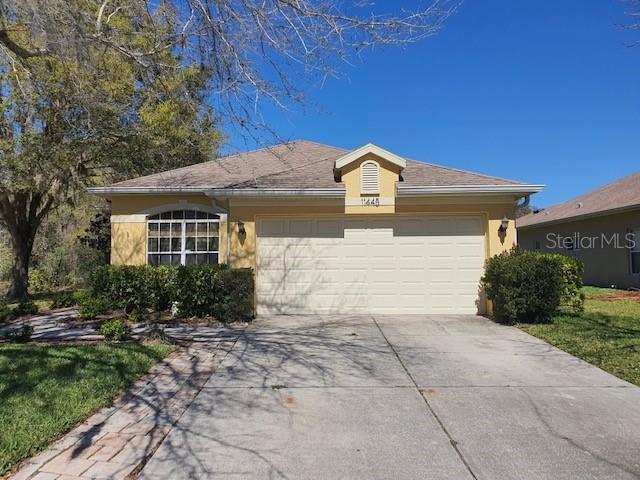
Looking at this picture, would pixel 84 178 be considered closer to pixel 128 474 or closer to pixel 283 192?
pixel 283 192

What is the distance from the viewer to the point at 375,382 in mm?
5836

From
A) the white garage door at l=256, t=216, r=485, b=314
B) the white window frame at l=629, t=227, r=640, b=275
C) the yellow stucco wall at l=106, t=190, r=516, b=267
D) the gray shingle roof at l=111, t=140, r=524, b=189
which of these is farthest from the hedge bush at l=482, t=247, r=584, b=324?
the white window frame at l=629, t=227, r=640, b=275

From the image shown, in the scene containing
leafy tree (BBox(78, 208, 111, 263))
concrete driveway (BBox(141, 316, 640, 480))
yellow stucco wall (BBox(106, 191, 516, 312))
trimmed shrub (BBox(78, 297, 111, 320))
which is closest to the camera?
concrete driveway (BBox(141, 316, 640, 480))

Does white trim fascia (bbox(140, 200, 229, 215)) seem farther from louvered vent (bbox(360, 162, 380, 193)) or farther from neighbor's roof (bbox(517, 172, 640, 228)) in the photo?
neighbor's roof (bbox(517, 172, 640, 228))

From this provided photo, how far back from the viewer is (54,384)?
5.40 metres

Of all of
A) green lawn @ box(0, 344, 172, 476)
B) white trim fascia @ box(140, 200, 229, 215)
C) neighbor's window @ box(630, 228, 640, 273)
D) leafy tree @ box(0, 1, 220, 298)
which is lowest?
green lawn @ box(0, 344, 172, 476)

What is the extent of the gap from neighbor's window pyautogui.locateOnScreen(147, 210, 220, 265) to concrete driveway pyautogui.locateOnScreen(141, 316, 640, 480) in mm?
5628

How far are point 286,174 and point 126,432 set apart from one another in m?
8.55

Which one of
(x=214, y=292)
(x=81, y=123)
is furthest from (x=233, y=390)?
(x=81, y=123)

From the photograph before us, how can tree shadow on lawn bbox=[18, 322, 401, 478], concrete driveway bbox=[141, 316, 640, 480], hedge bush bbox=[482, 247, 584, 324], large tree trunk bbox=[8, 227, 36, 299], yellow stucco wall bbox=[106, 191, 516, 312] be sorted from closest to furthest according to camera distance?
concrete driveway bbox=[141, 316, 640, 480]
tree shadow on lawn bbox=[18, 322, 401, 478]
hedge bush bbox=[482, 247, 584, 324]
yellow stucco wall bbox=[106, 191, 516, 312]
large tree trunk bbox=[8, 227, 36, 299]

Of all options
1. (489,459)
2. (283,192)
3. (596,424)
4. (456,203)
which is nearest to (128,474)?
(489,459)

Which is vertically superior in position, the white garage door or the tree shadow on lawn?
the white garage door

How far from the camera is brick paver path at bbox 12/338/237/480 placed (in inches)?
141

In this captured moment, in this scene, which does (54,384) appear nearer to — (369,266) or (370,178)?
(369,266)
